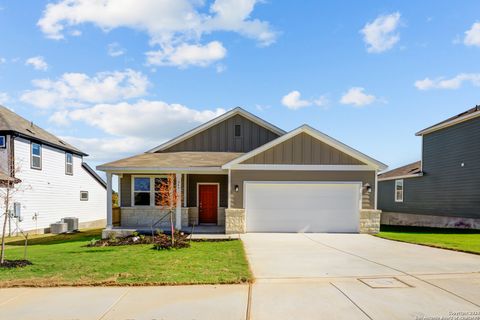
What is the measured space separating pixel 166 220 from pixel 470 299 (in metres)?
12.3

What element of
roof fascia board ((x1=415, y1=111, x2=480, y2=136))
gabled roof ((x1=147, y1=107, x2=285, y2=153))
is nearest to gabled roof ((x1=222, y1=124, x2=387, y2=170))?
gabled roof ((x1=147, y1=107, x2=285, y2=153))

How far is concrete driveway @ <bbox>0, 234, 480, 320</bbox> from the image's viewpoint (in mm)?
4684

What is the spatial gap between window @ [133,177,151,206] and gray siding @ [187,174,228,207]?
6.36ft

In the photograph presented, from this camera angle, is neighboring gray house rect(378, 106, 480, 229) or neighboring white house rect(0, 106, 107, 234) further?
neighboring gray house rect(378, 106, 480, 229)

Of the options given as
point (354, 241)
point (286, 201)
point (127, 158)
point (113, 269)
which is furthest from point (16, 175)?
point (354, 241)

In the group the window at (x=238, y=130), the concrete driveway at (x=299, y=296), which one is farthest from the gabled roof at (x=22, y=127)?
the concrete driveway at (x=299, y=296)

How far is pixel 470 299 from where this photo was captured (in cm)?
515

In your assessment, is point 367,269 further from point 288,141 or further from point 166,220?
point 166,220

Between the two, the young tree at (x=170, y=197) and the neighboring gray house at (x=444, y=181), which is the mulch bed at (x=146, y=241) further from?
the neighboring gray house at (x=444, y=181)

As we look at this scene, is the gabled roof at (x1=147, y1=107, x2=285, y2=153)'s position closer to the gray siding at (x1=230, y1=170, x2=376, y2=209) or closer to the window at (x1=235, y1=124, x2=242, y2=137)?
the window at (x1=235, y1=124, x2=242, y2=137)

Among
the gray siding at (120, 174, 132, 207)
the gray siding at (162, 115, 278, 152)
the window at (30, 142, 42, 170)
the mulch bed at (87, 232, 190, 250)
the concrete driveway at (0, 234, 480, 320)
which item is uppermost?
the gray siding at (162, 115, 278, 152)

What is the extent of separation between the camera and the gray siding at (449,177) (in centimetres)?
1623

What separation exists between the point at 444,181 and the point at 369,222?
318 inches

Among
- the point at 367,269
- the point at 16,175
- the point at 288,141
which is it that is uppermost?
the point at 288,141
